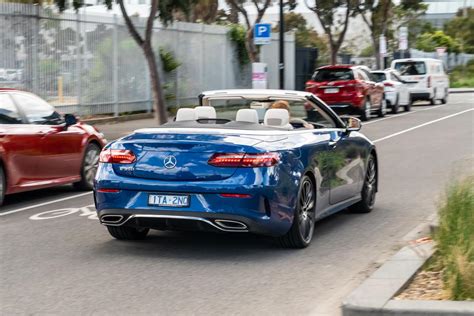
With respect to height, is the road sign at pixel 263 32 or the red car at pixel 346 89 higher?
the road sign at pixel 263 32

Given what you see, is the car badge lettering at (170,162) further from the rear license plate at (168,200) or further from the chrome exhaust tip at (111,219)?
the chrome exhaust tip at (111,219)

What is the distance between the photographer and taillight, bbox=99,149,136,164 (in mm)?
8766

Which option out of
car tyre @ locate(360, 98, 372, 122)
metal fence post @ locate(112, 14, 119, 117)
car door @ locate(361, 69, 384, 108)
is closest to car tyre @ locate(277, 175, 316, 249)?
metal fence post @ locate(112, 14, 119, 117)

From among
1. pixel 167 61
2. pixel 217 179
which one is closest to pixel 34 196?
pixel 217 179

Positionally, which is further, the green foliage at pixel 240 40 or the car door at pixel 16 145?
the green foliage at pixel 240 40

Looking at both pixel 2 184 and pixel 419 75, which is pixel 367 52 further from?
pixel 2 184

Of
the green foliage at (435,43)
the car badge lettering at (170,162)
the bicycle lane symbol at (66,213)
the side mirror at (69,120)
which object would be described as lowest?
the bicycle lane symbol at (66,213)

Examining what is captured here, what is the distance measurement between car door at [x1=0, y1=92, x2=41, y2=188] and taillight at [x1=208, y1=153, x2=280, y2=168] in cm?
434

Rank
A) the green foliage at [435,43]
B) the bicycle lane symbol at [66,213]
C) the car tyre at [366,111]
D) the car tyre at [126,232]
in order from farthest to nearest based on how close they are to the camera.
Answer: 1. the green foliage at [435,43]
2. the car tyre at [366,111]
3. the bicycle lane symbol at [66,213]
4. the car tyre at [126,232]

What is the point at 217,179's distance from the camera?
8.46 meters

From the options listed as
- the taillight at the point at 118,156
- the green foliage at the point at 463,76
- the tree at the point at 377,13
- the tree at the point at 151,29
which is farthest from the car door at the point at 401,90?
the green foliage at the point at 463,76

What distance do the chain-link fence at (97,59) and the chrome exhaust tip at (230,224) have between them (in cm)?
1583

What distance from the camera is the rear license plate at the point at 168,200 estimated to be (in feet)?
27.9

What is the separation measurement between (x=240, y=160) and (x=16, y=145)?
4634 mm
